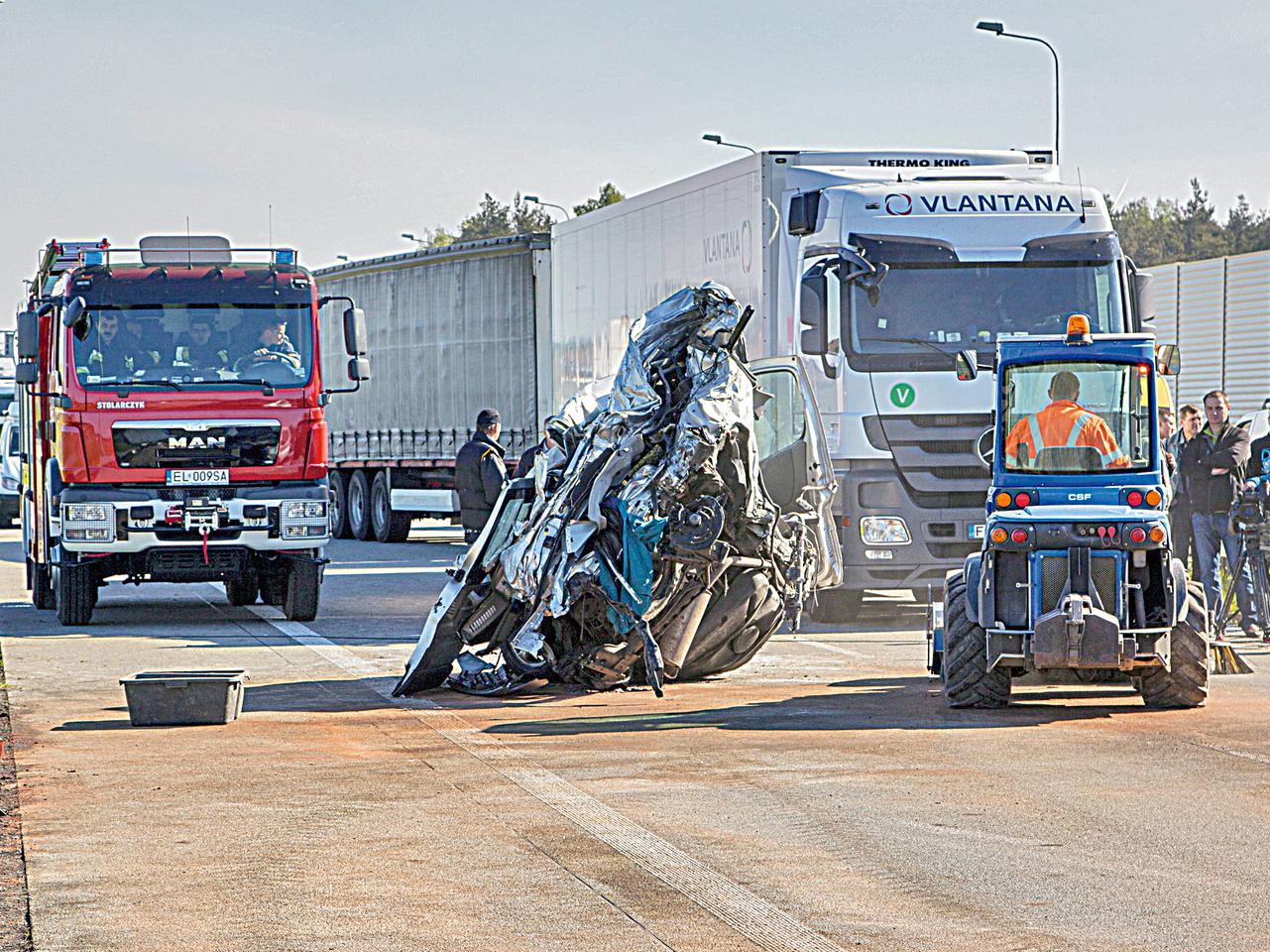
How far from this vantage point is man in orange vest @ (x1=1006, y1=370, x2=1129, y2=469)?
40.1 feet

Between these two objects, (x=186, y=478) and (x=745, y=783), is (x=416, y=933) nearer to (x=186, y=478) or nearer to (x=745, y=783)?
(x=745, y=783)

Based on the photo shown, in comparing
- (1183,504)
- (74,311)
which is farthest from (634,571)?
(74,311)

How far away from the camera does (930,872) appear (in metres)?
7.71

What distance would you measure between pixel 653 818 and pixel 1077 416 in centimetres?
477

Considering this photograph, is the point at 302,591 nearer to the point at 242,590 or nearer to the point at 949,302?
the point at 242,590

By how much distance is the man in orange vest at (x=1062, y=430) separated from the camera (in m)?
12.2

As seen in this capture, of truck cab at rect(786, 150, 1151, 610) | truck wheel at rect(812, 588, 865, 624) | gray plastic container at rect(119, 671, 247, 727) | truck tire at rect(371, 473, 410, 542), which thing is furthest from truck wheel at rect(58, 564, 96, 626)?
truck tire at rect(371, 473, 410, 542)

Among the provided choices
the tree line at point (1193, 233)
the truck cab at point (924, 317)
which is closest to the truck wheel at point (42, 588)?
the truck cab at point (924, 317)

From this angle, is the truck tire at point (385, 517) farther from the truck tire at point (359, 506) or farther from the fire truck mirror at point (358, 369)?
the fire truck mirror at point (358, 369)

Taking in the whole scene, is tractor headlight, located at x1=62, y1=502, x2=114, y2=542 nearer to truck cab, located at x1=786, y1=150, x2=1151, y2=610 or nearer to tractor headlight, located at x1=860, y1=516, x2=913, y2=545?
truck cab, located at x1=786, y1=150, x2=1151, y2=610

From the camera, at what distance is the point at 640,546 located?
1323 centimetres

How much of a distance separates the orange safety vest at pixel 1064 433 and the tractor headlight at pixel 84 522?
29.0ft

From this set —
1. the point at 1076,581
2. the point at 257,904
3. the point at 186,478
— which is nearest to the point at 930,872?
the point at 257,904

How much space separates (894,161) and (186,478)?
7457 millimetres
